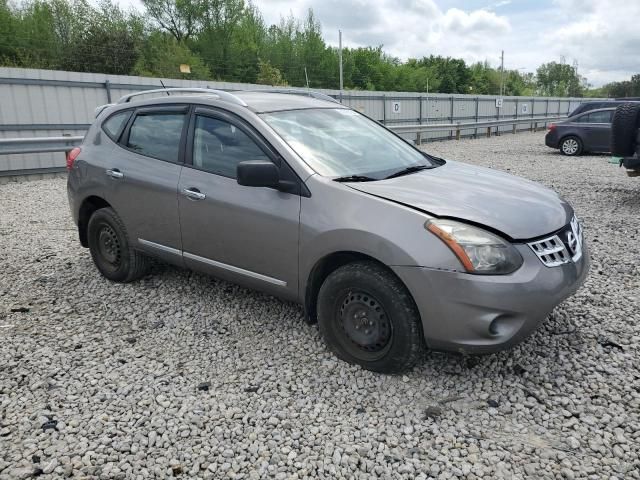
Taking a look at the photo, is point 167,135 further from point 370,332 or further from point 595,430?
point 595,430

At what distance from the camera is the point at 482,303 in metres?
2.74

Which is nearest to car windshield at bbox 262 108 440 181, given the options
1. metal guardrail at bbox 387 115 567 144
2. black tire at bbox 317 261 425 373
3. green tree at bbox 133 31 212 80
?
black tire at bbox 317 261 425 373

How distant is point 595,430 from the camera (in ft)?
8.82

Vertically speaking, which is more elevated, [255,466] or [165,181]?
[165,181]

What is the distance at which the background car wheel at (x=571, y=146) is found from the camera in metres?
15.6

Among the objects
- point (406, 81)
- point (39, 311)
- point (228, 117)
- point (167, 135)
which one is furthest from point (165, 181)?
point (406, 81)

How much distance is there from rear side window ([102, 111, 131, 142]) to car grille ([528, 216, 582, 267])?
364 centimetres

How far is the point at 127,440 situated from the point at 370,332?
149 centimetres

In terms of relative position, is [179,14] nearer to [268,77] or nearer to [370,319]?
[268,77]

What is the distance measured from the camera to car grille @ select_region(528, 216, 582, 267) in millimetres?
2941

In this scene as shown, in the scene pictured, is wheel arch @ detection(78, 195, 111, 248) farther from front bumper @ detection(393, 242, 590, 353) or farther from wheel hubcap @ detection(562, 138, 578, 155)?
wheel hubcap @ detection(562, 138, 578, 155)

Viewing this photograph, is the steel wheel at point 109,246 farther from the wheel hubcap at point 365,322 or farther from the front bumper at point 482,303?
the front bumper at point 482,303

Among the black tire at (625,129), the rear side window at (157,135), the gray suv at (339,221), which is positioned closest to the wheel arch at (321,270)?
the gray suv at (339,221)

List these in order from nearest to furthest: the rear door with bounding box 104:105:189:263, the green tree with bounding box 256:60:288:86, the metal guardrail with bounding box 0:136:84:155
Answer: the rear door with bounding box 104:105:189:263
the metal guardrail with bounding box 0:136:84:155
the green tree with bounding box 256:60:288:86
